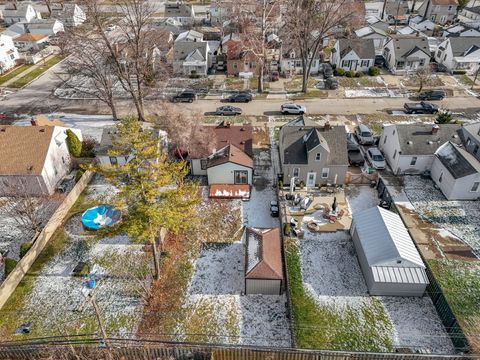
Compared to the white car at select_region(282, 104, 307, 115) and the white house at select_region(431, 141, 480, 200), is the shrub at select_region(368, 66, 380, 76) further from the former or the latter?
the white house at select_region(431, 141, 480, 200)

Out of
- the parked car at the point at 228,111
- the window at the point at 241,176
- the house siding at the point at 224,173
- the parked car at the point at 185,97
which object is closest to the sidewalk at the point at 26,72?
the parked car at the point at 185,97

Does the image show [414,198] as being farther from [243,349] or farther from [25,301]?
[25,301]

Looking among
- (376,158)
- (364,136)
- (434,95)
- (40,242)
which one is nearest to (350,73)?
(434,95)

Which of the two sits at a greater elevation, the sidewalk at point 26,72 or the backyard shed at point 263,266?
the sidewalk at point 26,72

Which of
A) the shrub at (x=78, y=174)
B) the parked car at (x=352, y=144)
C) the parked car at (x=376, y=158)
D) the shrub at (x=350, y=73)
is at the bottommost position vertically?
the shrub at (x=78, y=174)

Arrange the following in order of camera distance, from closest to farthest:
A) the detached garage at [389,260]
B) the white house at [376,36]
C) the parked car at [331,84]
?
the detached garage at [389,260], the parked car at [331,84], the white house at [376,36]

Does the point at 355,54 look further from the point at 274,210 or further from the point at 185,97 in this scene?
the point at 274,210

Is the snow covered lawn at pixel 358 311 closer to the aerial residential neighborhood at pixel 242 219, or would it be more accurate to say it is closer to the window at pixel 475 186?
the aerial residential neighborhood at pixel 242 219
